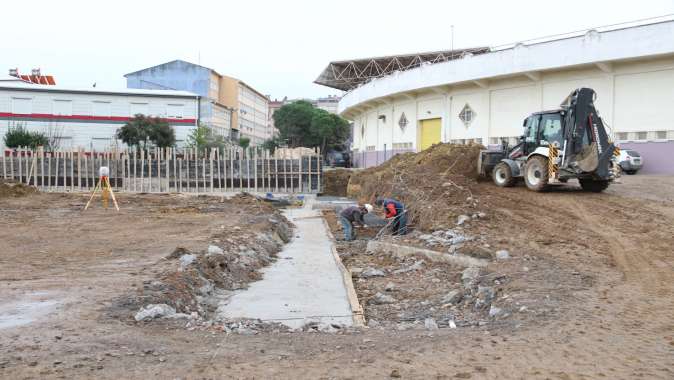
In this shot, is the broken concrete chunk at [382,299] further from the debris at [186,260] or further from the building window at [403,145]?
the building window at [403,145]

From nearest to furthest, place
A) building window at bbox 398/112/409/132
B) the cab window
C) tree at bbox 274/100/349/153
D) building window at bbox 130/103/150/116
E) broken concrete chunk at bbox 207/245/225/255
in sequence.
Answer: broken concrete chunk at bbox 207/245/225/255, the cab window, building window at bbox 398/112/409/132, building window at bbox 130/103/150/116, tree at bbox 274/100/349/153

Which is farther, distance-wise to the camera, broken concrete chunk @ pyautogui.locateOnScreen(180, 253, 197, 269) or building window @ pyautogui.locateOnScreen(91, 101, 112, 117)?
building window @ pyautogui.locateOnScreen(91, 101, 112, 117)

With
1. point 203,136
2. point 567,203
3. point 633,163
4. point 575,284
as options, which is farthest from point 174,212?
point 203,136

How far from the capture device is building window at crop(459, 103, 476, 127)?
31781 mm

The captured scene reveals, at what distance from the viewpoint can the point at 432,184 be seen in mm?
17672

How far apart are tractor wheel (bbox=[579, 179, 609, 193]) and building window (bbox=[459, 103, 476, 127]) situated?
46.4 ft

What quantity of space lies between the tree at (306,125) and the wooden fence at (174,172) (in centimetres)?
4244

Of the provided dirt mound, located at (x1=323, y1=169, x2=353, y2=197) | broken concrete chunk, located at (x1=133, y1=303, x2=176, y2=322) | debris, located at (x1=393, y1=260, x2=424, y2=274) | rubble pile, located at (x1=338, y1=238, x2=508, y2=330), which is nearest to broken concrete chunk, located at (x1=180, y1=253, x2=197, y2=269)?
broken concrete chunk, located at (x1=133, y1=303, x2=176, y2=322)

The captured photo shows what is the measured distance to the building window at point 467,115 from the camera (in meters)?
31.8

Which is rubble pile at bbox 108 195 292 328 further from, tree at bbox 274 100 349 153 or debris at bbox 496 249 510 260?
tree at bbox 274 100 349 153

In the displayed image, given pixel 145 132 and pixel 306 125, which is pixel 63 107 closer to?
pixel 145 132

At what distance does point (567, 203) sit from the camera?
15523 mm

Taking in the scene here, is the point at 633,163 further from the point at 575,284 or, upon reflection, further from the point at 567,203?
the point at 575,284

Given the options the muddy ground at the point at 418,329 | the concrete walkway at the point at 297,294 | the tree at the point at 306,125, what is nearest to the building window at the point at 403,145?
the concrete walkway at the point at 297,294
